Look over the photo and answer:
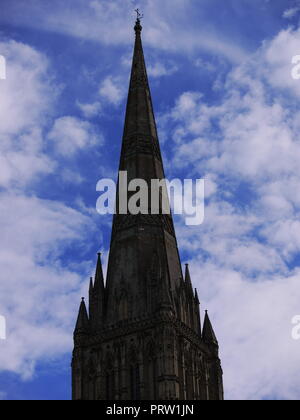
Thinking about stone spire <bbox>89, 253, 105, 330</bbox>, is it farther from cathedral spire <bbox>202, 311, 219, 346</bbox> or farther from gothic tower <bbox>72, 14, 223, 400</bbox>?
cathedral spire <bbox>202, 311, 219, 346</bbox>

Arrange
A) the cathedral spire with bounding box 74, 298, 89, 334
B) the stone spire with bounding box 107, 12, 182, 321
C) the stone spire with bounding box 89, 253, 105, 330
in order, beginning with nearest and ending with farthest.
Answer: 1. the cathedral spire with bounding box 74, 298, 89, 334
2. the stone spire with bounding box 89, 253, 105, 330
3. the stone spire with bounding box 107, 12, 182, 321

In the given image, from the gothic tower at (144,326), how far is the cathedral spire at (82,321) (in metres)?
0.05

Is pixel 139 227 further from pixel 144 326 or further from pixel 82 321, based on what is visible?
pixel 144 326

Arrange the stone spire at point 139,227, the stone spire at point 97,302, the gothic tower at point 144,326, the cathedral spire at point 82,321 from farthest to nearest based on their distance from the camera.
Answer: the stone spire at point 139,227
the stone spire at point 97,302
the cathedral spire at point 82,321
the gothic tower at point 144,326

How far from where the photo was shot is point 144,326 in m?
66.3

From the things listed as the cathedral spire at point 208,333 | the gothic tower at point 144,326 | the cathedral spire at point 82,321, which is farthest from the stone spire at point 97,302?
the cathedral spire at point 208,333

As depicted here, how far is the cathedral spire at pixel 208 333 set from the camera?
7162 cm

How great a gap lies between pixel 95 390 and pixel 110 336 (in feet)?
13.4

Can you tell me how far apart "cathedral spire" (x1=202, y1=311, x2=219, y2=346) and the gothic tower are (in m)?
0.08

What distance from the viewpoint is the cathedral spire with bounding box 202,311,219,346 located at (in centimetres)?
7162

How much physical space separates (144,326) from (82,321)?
19.1 feet

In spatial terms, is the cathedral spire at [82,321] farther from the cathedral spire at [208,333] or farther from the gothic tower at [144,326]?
the cathedral spire at [208,333]

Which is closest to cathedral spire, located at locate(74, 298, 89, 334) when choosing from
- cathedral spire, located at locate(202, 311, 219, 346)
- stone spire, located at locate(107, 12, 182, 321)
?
stone spire, located at locate(107, 12, 182, 321)
